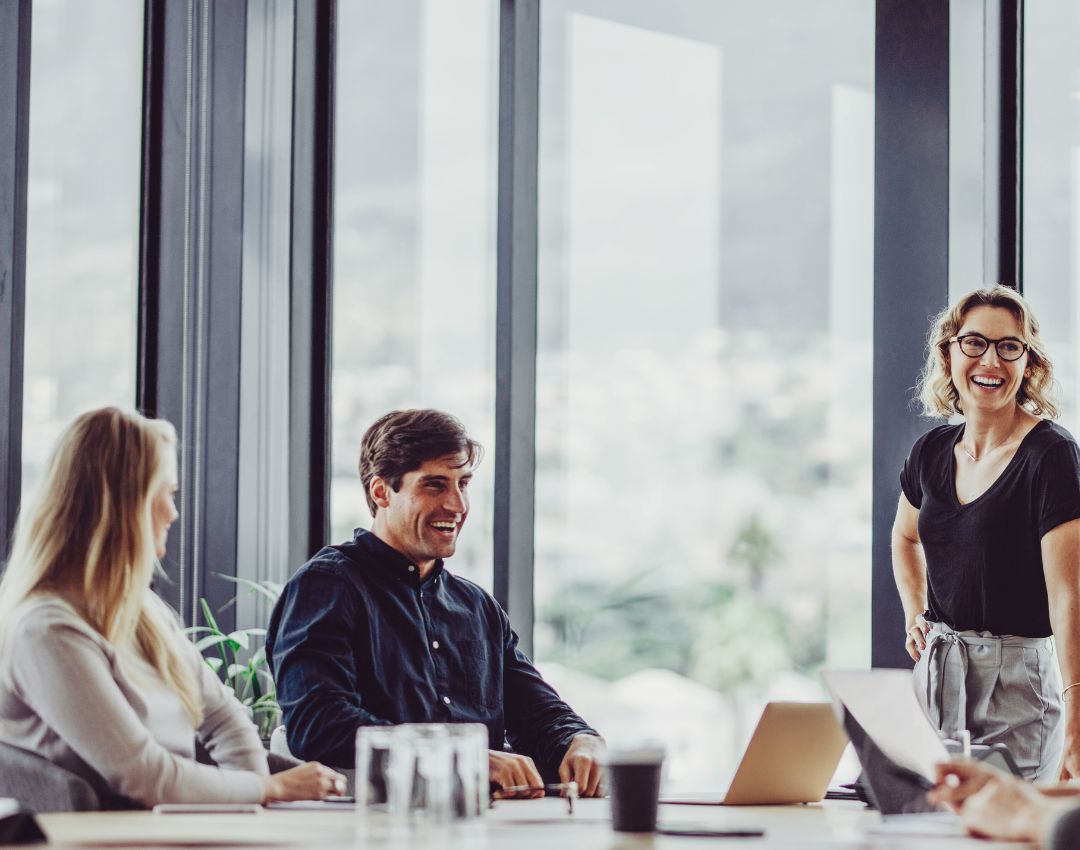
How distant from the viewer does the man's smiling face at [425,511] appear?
8.54 feet

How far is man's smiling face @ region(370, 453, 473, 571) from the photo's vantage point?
2.60 metres

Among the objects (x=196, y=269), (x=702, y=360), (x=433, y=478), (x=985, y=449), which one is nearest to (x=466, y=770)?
(x=433, y=478)

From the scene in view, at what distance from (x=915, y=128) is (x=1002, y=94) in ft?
0.75

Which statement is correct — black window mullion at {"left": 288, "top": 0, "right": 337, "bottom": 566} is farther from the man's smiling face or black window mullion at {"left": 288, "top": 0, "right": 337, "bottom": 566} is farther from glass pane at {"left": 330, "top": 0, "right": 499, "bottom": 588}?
the man's smiling face

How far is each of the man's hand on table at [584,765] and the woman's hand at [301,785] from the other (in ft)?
1.67

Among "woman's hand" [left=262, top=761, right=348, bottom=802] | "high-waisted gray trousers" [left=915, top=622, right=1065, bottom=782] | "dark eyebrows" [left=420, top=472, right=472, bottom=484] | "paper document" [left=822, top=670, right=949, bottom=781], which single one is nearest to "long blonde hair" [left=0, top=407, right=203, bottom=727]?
"woman's hand" [left=262, top=761, right=348, bottom=802]

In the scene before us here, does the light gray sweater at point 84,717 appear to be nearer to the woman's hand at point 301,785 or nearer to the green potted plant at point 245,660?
the woman's hand at point 301,785

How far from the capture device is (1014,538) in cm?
268

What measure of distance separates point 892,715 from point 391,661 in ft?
3.71

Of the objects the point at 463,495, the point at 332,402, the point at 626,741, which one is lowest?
the point at 626,741

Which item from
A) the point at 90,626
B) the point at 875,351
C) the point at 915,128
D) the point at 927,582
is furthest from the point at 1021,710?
the point at 90,626

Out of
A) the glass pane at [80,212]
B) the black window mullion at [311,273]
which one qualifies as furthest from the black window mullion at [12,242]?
the black window mullion at [311,273]

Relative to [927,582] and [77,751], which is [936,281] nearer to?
[927,582]

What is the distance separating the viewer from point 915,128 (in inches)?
135
